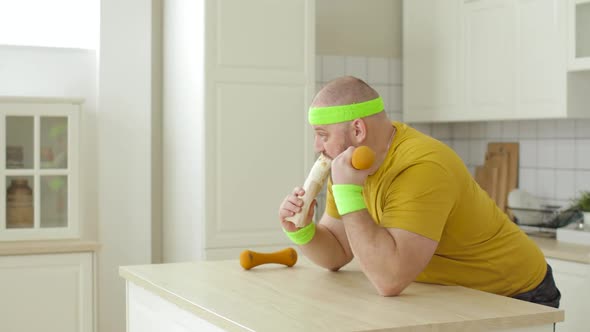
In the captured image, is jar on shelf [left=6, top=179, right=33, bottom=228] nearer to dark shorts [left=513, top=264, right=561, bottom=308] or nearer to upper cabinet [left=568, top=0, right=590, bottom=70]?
dark shorts [left=513, top=264, right=561, bottom=308]

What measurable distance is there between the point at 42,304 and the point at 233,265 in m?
1.52

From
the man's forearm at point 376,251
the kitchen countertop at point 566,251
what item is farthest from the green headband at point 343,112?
the kitchen countertop at point 566,251

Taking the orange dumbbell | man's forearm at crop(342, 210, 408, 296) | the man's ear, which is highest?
the man's ear

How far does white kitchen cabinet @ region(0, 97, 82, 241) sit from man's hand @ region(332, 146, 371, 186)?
2.09 m

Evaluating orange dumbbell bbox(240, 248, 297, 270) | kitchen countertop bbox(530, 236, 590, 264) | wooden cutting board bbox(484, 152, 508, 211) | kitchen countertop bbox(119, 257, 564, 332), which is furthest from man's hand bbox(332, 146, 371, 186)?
wooden cutting board bbox(484, 152, 508, 211)

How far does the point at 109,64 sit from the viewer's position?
4168 mm

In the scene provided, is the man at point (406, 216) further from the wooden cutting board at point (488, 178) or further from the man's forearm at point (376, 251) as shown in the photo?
the wooden cutting board at point (488, 178)

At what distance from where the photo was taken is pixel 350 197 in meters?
2.05

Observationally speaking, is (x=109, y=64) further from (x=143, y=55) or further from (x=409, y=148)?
(x=409, y=148)

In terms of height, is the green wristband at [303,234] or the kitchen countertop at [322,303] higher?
the green wristband at [303,234]

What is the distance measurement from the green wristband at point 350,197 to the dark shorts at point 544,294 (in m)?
0.56

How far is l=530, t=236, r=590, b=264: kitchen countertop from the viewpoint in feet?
11.1

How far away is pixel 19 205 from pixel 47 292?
420mm

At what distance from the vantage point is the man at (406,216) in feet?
6.63
